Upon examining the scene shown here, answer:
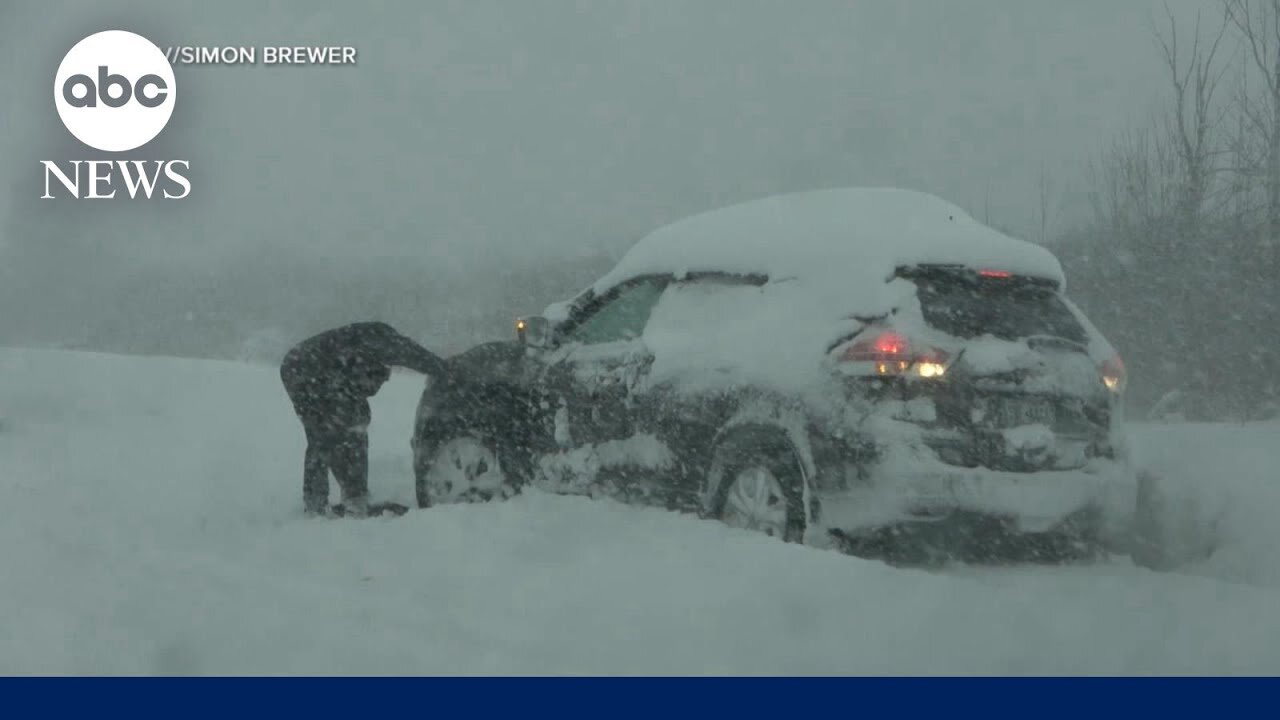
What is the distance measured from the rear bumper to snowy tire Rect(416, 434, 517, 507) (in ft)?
8.12

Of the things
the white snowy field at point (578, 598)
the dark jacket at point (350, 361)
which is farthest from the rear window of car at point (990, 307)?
the dark jacket at point (350, 361)

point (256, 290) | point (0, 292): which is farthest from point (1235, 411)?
point (0, 292)

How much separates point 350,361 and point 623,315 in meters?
1.74

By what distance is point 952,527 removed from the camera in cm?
491

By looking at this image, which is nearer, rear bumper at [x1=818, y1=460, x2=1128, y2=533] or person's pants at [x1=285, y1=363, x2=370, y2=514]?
rear bumper at [x1=818, y1=460, x2=1128, y2=533]

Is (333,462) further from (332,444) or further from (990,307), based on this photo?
(990,307)

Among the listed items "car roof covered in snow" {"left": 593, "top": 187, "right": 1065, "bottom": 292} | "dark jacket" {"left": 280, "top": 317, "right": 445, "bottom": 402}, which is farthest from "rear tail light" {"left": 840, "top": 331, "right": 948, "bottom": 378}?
"dark jacket" {"left": 280, "top": 317, "right": 445, "bottom": 402}

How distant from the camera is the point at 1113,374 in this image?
18.0ft

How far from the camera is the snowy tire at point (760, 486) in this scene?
5.13m

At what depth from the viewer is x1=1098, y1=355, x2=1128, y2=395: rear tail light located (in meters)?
5.44

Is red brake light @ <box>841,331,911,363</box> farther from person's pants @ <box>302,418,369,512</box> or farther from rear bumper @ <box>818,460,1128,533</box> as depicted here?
person's pants @ <box>302,418,369,512</box>

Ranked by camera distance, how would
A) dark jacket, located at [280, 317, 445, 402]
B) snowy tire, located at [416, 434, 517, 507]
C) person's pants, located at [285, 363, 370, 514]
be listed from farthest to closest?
person's pants, located at [285, 363, 370, 514], snowy tire, located at [416, 434, 517, 507], dark jacket, located at [280, 317, 445, 402]

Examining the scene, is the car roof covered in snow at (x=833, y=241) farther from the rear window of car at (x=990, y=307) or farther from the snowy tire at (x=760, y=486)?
the snowy tire at (x=760, y=486)

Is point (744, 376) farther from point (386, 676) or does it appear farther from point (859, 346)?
point (386, 676)
